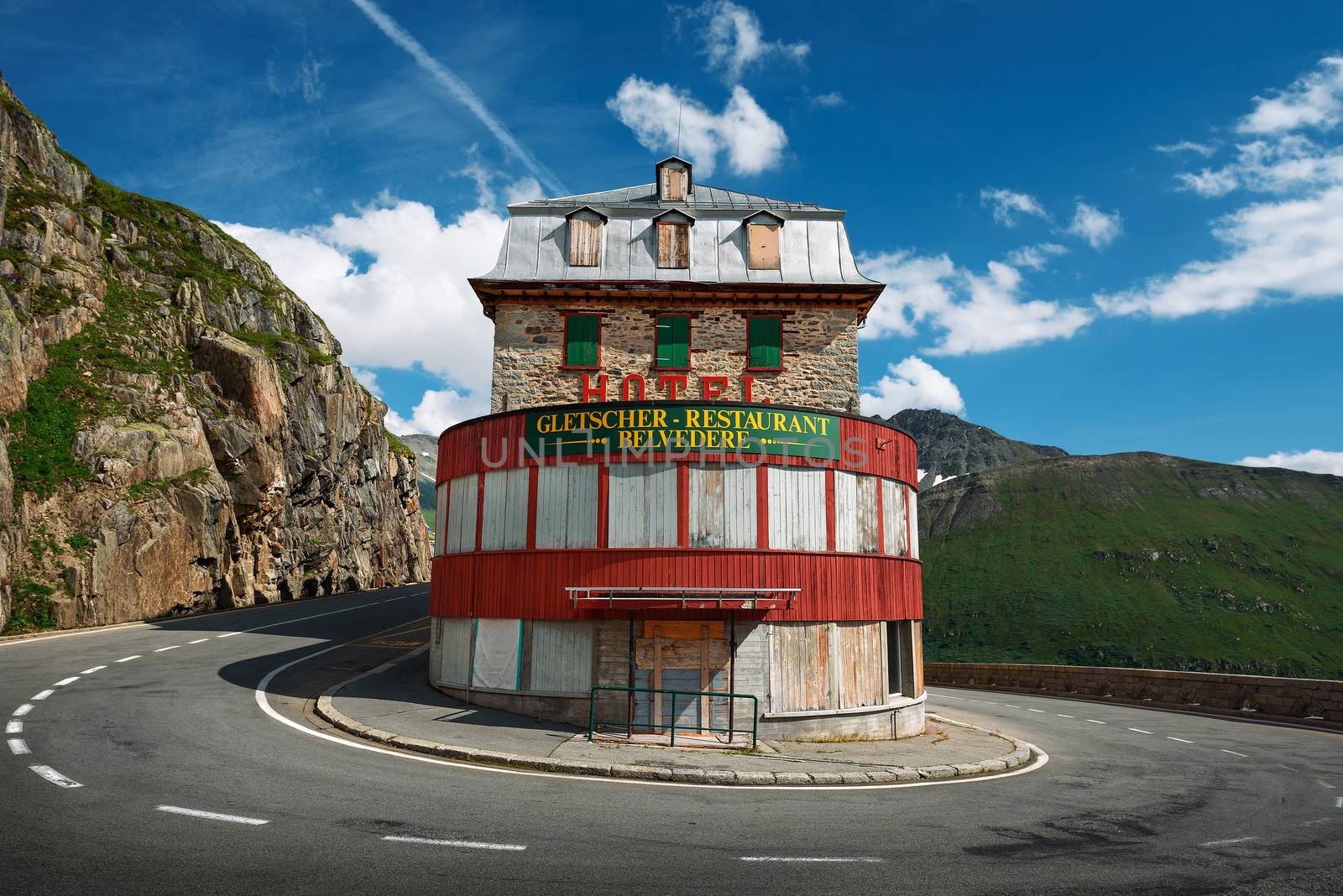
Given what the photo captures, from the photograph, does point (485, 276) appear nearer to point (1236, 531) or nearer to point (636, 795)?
point (636, 795)

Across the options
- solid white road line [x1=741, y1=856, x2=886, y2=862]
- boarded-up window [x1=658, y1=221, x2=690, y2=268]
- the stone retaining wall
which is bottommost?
the stone retaining wall

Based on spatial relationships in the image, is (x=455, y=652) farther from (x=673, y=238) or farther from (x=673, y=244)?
(x=673, y=238)

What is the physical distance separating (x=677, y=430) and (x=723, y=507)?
1941 millimetres

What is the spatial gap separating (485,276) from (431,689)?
12.8m

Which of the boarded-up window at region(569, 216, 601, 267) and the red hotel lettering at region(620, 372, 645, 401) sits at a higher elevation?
the boarded-up window at region(569, 216, 601, 267)

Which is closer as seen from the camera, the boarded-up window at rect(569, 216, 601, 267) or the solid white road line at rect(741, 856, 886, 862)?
the solid white road line at rect(741, 856, 886, 862)

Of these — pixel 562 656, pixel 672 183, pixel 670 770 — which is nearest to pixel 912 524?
pixel 562 656

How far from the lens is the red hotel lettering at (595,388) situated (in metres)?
25.5

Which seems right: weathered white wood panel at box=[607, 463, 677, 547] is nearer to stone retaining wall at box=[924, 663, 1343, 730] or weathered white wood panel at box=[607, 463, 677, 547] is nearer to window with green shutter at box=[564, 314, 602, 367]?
window with green shutter at box=[564, 314, 602, 367]

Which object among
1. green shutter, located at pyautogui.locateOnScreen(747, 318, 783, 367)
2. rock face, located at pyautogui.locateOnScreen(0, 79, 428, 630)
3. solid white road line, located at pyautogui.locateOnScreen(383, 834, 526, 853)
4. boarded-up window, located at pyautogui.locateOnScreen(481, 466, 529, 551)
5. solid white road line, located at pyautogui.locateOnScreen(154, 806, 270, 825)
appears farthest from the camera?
rock face, located at pyautogui.locateOnScreen(0, 79, 428, 630)

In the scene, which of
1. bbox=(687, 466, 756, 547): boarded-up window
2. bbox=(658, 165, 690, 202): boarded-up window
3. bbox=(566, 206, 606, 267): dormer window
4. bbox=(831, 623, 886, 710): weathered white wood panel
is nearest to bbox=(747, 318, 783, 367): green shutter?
bbox=(566, 206, 606, 267): dormer window

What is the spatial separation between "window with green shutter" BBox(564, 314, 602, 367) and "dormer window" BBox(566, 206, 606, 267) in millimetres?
1808

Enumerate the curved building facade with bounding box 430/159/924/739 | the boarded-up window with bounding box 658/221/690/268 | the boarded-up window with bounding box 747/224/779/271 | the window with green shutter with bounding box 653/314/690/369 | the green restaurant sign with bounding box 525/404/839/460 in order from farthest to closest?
the boarded-up window with bounding box 747/224/779/271 < the boarded-up window with bounding box 658/221/690/268 < the window with green shutter with bounding box 653/314/690/369 < the green restaurant sign with bounding box 525/404/839/460 < the curved building facade with bounding box 430/159/924/739

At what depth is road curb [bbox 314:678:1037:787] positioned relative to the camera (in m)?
12.4
